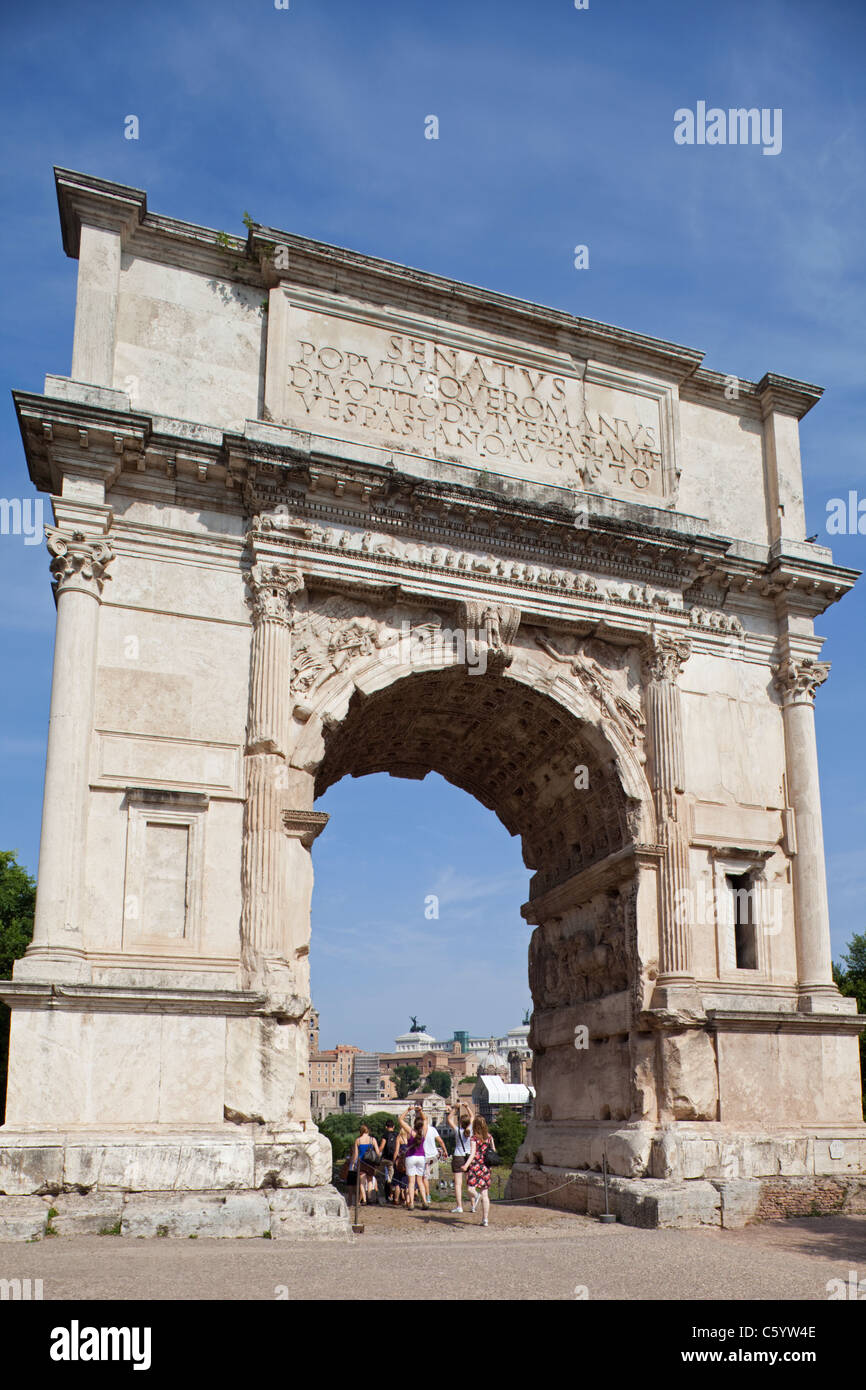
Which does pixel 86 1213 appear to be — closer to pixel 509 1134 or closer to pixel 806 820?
pixel 806 820

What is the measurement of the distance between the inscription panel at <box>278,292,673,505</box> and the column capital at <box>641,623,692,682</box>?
2098mm

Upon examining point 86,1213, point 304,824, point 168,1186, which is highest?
point 304,824

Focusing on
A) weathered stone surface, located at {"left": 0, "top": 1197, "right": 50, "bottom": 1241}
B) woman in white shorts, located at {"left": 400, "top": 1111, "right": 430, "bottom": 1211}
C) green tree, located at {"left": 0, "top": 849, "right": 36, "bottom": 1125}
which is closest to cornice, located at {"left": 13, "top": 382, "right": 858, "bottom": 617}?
weathered stone surface, located at {"left": 0, "top": 1197, "right": 50, "bottom": 1241}

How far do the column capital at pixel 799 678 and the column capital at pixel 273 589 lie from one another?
7.02 meters

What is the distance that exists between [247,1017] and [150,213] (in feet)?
31.5

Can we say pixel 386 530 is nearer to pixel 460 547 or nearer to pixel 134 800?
pixel 460 547

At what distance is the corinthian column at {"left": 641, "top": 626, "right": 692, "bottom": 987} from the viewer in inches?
584

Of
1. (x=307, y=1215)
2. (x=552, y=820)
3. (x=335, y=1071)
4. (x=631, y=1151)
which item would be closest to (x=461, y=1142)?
(x=631, y=1151)

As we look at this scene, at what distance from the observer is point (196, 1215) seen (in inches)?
445

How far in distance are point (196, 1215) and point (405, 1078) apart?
477 feet

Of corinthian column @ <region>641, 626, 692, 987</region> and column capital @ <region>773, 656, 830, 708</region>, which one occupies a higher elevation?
column capital @ <region>773, 656, 830, 708</region>

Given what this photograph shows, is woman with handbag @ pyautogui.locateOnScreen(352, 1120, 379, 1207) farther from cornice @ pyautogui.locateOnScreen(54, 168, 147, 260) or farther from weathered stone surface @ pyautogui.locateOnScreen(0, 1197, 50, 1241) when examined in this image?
cornice @ pyautogui.locateOnScreen(54, 168, 147, 260)

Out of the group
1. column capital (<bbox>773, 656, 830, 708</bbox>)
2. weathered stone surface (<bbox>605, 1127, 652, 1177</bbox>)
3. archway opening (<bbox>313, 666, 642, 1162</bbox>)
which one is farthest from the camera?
column capital (<bbox>773, 656, 830, 708</bbox>)
